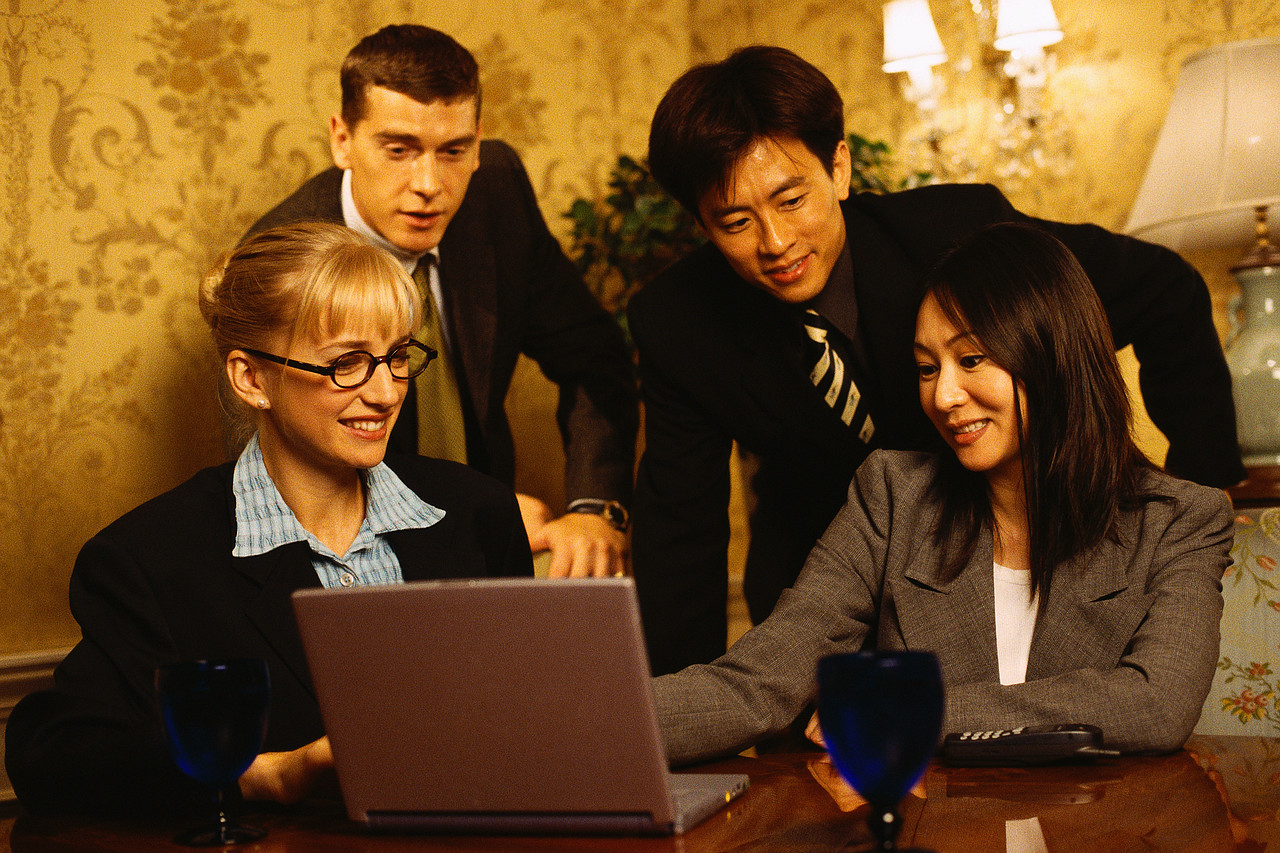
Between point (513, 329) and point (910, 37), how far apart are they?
4.97 feet

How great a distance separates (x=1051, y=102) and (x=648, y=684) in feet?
9.06

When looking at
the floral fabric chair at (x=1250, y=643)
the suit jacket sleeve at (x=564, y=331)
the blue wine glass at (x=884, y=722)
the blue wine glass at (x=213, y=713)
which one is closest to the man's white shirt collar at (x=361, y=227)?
the suit jacket sleeve at (x=564, y=331)

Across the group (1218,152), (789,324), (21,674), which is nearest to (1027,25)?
(1218,152)

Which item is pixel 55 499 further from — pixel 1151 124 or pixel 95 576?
pixel 1151 124

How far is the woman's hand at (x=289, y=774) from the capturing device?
110cm

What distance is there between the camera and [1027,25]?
3035 mm

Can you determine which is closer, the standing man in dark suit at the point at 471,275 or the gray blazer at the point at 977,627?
the gray blazer at the point at 977,627

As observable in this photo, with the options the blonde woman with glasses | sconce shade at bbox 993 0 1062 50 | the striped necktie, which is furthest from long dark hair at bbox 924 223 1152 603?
sconce shade at bbox 993 0 1062 50

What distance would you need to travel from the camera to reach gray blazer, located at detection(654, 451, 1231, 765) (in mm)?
1216

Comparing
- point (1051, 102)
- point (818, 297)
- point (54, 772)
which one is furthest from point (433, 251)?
point (1051, 102)

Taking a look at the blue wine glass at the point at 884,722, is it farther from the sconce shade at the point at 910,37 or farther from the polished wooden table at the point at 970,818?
the sconce shade at the point at 910,37

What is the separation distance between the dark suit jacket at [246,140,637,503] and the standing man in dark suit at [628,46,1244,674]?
0.31m

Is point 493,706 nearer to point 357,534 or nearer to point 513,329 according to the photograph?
point 357,534

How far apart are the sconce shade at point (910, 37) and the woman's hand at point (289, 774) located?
2.67 meters
